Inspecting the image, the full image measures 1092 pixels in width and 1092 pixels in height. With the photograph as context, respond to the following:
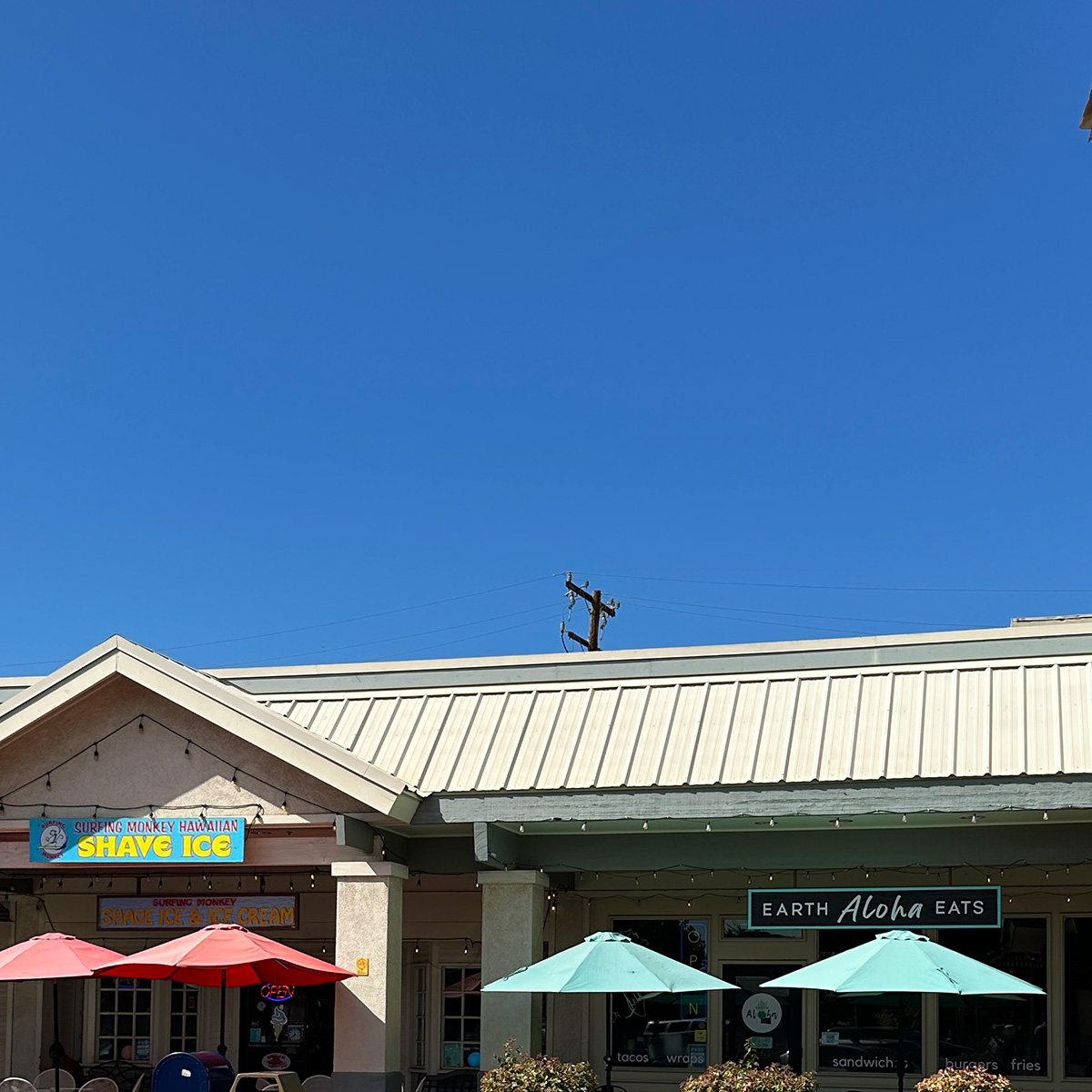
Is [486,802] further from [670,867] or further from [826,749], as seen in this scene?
[826,749]

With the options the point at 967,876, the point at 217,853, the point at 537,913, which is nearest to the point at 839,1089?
the point at 967,876

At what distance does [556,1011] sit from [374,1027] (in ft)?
13.7

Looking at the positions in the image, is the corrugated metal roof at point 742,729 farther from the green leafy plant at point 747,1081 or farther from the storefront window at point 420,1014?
the storefront window at point 420,1014

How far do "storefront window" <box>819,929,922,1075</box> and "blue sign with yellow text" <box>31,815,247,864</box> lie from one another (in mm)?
7290

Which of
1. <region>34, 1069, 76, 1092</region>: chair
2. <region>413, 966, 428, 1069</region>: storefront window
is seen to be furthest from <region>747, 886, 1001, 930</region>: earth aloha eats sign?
<region>34, 1069, 76, 1092</region>: chair

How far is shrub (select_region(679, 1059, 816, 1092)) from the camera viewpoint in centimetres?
1341

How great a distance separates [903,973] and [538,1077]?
147 inches

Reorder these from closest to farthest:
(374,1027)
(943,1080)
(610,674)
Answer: (943,1080)
(374,1027)
(610,674)

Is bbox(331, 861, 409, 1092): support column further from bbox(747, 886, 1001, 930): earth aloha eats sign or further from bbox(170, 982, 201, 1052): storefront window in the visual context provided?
bbox(170, 982, 201, 1052): storefront window

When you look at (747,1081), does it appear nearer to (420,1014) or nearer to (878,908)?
(878,908)

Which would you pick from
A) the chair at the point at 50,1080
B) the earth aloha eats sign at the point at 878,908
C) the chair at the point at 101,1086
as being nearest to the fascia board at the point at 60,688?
the chair at the point at 101,1086

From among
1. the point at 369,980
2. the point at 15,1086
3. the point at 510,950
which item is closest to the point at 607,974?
the point at 510,950

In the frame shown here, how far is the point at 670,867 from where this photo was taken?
1630 cm

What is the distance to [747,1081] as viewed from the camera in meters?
13.4
